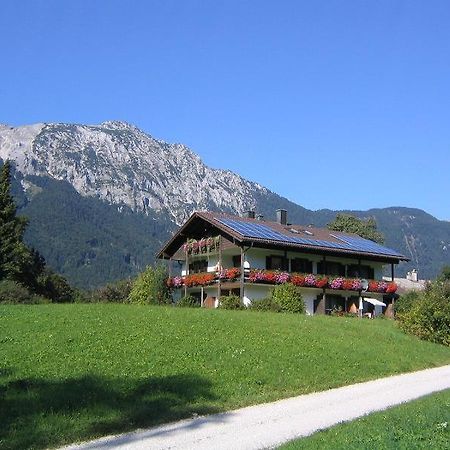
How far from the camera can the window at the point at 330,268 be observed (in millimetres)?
46366

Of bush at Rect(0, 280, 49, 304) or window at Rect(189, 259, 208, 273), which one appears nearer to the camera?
bush at Rect(0, 280, 49, 304)

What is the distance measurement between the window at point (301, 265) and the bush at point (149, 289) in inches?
370

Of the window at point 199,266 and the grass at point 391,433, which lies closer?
the grass at point 391,433

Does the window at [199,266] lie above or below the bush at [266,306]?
above

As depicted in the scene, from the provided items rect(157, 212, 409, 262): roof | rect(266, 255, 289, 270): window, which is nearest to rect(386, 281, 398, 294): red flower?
rect(157, 212, 409, 262): roof

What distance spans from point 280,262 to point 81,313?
24239 millimetres

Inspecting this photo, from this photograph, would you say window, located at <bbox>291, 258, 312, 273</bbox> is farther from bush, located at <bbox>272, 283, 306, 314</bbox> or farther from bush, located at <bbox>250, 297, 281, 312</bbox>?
bush, located at <bbox>250, 297, 281, 312</bbox>

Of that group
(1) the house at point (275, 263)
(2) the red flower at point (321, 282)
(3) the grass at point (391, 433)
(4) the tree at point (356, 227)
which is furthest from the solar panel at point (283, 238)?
(3) the grass at point (391, 433)

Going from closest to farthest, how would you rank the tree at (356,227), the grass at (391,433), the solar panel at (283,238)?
the grass at (391,433) < the solar panel at (283,238) < the tree at (356,227)

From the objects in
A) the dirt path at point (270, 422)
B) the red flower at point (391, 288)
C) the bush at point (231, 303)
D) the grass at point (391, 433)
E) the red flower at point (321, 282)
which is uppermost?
the red flower at point (321, 282)

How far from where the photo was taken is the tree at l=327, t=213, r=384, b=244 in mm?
71688

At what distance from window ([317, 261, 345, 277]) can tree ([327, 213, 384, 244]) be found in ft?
78.0

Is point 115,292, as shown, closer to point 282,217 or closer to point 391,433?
point 282,217

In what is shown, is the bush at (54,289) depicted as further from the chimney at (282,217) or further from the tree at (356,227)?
the tree at (356,227)
